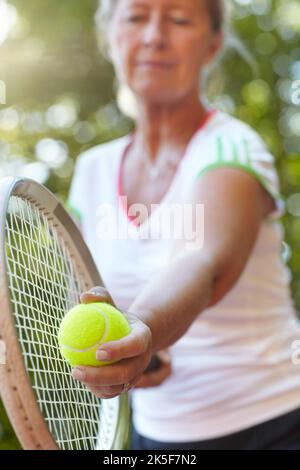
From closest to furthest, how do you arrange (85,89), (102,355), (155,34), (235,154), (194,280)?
(102,355)
(194,280)
(235,154)
(155,34)
(85,89)

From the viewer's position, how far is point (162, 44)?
0.86 meters

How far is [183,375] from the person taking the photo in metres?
0.79

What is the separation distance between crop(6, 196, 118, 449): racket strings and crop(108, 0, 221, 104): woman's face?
26 centimetres

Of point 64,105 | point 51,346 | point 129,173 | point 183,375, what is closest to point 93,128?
point 64,105

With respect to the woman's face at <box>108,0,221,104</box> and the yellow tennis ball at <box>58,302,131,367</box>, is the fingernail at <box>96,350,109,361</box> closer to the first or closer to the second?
the yellow tennis ball at <box>58,302,131,367</box>

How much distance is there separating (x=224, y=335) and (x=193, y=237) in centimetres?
12

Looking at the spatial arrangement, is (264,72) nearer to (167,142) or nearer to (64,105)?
(64,105)

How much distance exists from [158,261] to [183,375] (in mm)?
130

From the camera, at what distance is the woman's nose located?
849mm

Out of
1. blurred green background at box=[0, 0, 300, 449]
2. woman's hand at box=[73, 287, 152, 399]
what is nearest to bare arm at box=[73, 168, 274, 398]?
woman's hand at box=[73, 287, 152, 399]

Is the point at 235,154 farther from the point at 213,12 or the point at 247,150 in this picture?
the point at 213,12

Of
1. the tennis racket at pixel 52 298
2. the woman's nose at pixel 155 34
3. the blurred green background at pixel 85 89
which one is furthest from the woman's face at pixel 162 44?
the blurred green background at pixel 85 89

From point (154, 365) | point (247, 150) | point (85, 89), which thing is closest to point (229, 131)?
point (247, 150)
